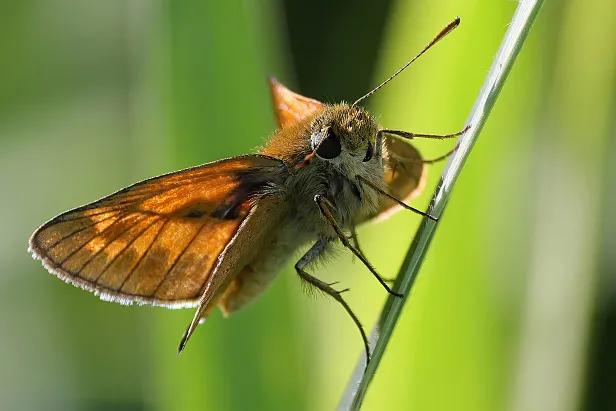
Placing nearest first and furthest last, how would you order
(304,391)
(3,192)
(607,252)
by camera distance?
1. (304,391)
2. (607,252)
3. (3,192)

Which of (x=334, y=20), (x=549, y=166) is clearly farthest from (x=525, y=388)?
(x=334, y=20)

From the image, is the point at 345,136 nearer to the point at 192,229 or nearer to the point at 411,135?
the point at 411,135

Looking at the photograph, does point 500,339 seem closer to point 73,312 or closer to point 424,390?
point 424,390

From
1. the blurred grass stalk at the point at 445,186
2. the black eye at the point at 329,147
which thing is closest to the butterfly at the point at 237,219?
the black eye at the point at 329,147

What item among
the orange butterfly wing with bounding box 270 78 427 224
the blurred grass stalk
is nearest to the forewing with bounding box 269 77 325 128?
the orange butterfly wing with bounding box 270 78 427 224

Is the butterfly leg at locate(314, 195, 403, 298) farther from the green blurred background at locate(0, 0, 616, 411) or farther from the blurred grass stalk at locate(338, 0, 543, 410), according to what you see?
the blurred grass stalk at locate(338, 0, 543, 410)
